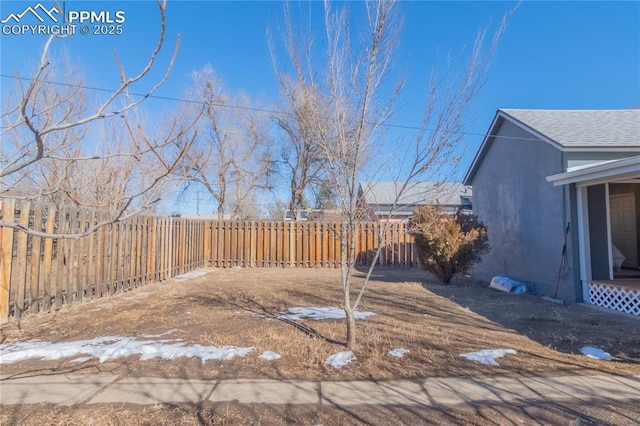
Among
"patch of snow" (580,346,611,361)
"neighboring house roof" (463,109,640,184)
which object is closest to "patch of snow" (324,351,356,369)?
"patch of snow" (580,346,611,361)

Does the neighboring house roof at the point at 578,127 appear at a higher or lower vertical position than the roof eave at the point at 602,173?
higher

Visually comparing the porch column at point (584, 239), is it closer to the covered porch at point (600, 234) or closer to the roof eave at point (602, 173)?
the covered porch at point (600, 234)

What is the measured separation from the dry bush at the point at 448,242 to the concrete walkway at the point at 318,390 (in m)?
6.24

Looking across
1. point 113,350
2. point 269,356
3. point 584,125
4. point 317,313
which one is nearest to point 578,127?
point 584,125

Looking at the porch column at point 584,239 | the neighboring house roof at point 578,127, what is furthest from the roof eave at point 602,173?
the neighboring house roof at point 578,127

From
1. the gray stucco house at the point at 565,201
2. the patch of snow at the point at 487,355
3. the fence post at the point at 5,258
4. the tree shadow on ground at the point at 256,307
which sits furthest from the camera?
the gray stucco house at the point at 565,201

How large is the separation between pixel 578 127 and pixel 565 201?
2.71m

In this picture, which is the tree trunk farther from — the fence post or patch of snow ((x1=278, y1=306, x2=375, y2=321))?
Answer: the fence post

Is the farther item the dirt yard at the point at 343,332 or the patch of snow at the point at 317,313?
the patch of snow at the point at 317,313

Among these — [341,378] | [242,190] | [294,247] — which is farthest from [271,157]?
[341,378]

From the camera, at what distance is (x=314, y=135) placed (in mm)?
4672

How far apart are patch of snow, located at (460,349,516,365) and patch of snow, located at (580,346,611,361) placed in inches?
32.6

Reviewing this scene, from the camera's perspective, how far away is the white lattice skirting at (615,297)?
6718mm

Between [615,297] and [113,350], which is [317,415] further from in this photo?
[615,297]
